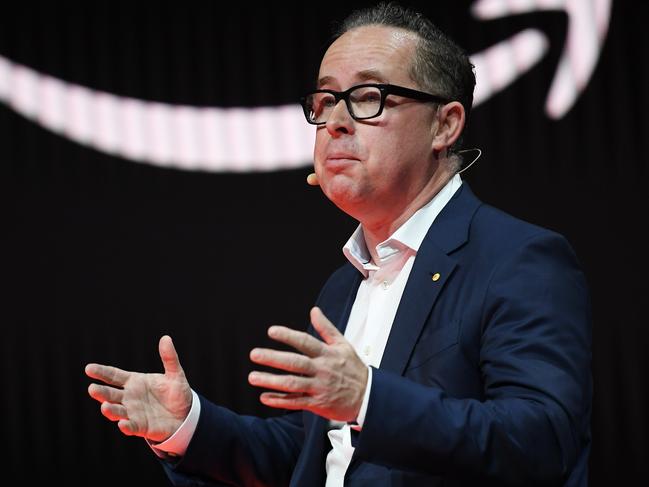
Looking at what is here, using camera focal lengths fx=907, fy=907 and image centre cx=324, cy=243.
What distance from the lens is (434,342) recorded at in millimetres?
1492

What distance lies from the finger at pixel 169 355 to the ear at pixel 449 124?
648 mm

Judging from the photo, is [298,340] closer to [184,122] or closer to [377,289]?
[377,289]

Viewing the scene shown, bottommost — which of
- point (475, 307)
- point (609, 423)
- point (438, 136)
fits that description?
point (609, 423)

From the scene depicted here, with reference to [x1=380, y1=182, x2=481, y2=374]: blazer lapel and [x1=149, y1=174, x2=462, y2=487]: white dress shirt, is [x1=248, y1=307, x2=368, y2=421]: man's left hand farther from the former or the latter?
[x1=149, y1=174, x2=462, y2=487]: white dress shirt

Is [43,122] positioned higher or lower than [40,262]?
higher

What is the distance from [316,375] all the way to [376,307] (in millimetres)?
558

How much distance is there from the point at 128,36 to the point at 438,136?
172 centimetres

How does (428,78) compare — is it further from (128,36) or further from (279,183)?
(128,36)

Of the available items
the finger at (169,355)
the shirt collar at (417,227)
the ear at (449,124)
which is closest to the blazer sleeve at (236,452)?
the finger at (169,355)

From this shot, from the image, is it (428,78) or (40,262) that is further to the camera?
(40,262)

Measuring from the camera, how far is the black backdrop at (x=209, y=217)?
291 centimetres

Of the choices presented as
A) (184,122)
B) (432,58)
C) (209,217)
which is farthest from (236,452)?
(184,122)

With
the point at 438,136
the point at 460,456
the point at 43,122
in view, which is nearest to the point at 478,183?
the point at 438,136

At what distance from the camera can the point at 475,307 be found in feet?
4.78
